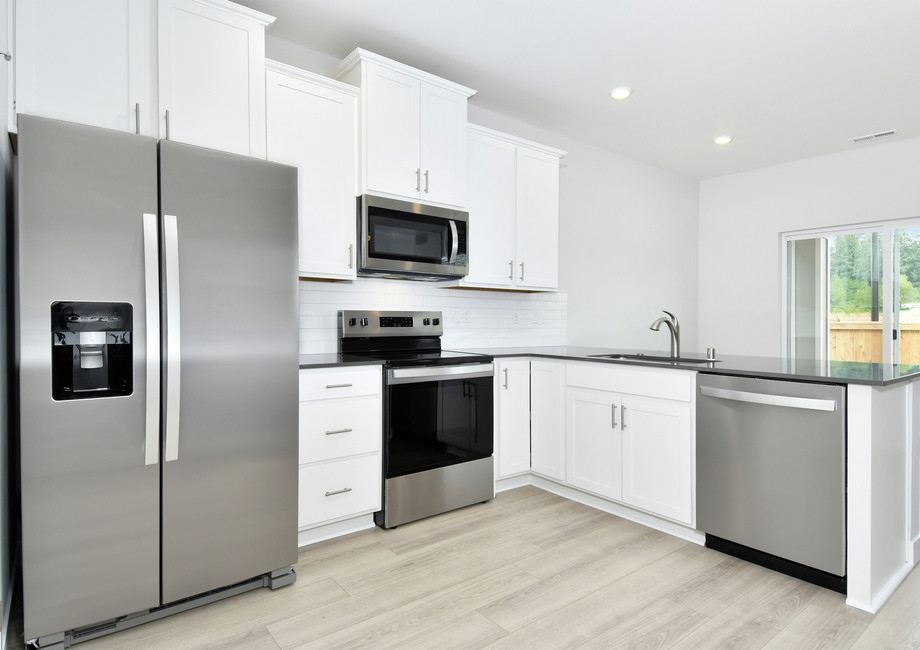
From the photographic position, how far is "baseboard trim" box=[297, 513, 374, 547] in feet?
8.18

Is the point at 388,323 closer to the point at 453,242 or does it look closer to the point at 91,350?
the point at 453,242

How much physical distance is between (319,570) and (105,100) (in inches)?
83.6

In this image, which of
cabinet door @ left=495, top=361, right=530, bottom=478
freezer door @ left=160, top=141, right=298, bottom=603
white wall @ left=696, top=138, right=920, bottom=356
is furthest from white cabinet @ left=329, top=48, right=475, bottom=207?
white wall @ left=696, top=138, right=920, bottom=356

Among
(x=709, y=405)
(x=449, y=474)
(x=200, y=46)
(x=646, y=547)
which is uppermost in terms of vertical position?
(x=200, y=46)

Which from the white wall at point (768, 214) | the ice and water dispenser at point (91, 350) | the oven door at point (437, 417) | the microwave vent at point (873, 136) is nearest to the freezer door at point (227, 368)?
the ice and water dispenser at point (91, 350)

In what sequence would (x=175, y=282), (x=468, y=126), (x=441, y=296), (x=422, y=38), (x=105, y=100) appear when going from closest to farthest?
(x=175, y=282) → (x=105, y=100) → (x=422, y=38) → (x=468, y=126) → (x=441, y=296)

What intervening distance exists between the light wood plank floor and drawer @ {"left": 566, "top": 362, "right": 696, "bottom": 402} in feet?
2.48

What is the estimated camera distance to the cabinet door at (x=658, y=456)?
8.39 feet

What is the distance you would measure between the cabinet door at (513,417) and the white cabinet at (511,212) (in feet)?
2.07

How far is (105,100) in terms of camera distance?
199cm

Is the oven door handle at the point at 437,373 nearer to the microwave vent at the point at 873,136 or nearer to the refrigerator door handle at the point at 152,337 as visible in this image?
the refrigerator door handle at the point at 152,337

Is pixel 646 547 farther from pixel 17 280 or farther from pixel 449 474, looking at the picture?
pixel 17 280

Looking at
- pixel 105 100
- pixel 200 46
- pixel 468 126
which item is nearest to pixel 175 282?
pixel 105 100

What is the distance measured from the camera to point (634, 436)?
2781 millimetres
